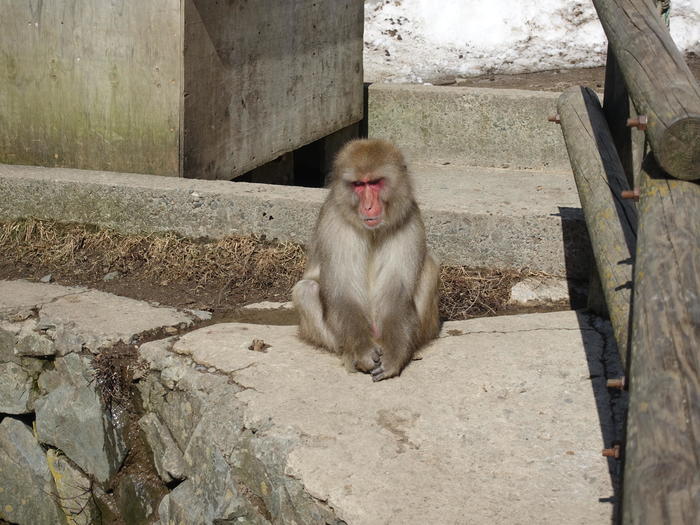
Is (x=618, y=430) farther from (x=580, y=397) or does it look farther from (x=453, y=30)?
(x=453, y=30)

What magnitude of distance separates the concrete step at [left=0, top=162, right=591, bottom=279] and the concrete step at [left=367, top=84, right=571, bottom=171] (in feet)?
5.28

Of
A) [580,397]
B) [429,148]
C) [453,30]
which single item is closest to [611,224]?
[580,397]

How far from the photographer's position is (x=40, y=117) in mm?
5324

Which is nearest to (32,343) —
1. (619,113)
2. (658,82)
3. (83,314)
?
(83,314)

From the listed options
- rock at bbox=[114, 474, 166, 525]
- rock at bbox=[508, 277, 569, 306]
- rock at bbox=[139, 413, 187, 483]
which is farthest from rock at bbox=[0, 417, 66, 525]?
rock at bbox=[508, 277, 569, 306]

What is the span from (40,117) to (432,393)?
2952mm

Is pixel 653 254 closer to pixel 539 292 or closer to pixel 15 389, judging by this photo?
pixel 539 292

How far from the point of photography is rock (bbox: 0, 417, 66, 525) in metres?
4.35

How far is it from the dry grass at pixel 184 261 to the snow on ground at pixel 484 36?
14.5ft

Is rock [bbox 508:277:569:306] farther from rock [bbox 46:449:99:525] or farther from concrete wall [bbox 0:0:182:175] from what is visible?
rock [bbox 46:449:99:525]

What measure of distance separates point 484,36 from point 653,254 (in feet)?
26.0

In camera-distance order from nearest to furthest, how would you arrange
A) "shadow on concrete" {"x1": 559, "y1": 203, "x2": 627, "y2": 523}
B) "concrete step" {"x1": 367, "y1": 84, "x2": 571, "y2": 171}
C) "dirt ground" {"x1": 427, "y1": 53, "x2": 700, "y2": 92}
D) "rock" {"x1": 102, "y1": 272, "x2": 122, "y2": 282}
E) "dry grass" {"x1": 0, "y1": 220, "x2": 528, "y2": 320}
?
"shadow on concrete" {"x1": 559, "y1": 203, "x2": 627, "y2": 523} → "dry grass" {"x1": 0, "y1": 220, "x2": 528, "y2": 320} → "rock" {"x1": 102, "y1": 272, "x2": 122, "y2": 282} → "concrete step" {"x1": 367, "y1": 84, "x2": 571, "y2": 171} → "dirt ground" {"x1": 427, "y1": 53, "x2": 700, "y2": 92}

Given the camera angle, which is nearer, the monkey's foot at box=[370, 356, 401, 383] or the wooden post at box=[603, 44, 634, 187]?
the monkey's foot at box=[370, 356, 401, 383]

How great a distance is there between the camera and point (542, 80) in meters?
8.76
